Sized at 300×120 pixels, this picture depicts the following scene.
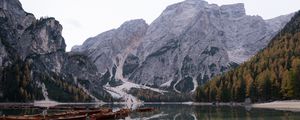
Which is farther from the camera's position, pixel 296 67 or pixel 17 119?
pixel 296 67

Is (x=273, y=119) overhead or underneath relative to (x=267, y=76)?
underneath

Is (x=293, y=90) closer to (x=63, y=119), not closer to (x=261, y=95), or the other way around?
(x=261, y=95)

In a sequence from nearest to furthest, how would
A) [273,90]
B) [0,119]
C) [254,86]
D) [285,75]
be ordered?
[0,119] → [285,75] → [273,90] → [254,86]

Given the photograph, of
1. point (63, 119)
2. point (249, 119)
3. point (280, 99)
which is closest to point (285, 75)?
point (280, 99)

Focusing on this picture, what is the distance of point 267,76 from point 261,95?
943 centimetres

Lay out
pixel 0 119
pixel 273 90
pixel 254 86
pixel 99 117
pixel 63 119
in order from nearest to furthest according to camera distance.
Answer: pixel 0 119
pixel 63 119
pixel 99 117
pixel 273 90
pixel 254 86

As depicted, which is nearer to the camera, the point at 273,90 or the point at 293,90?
the point at 293,90

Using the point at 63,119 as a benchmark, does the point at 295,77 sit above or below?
above

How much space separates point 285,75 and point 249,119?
101 m

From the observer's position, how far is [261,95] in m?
187

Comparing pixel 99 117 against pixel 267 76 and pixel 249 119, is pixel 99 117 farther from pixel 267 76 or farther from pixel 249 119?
pixel 267 76

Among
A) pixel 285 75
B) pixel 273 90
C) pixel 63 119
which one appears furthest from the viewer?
pixel 273 90

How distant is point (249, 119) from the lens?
236ft

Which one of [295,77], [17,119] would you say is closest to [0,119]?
[17,119]
